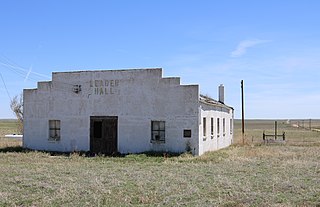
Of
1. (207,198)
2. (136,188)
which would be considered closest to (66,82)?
(136,188)

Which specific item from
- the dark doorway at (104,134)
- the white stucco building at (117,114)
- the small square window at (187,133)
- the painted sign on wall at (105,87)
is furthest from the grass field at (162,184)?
the painted sign on wall at (105,87)

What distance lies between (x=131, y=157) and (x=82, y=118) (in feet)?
16.6

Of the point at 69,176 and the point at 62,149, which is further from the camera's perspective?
the point at 62,149

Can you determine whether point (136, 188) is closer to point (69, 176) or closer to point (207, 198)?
point (207, 198)

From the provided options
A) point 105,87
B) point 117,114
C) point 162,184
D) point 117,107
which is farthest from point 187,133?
point 162,184

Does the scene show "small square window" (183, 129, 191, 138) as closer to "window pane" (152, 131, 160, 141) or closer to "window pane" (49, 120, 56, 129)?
"window pane" (152, 131, 160, 141)

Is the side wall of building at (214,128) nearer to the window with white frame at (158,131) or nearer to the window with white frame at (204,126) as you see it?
the window with white frame at (204,126)

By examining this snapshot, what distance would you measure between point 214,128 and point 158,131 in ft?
18.2

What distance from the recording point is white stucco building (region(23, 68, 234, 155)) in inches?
920

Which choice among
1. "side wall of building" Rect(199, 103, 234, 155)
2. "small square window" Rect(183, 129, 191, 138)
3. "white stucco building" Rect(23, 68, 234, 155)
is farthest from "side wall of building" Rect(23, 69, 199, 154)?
"side wall of building" Rect(199, 103, 234, 155)

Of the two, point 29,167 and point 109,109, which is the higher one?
point 109,109

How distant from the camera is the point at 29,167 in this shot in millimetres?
17672

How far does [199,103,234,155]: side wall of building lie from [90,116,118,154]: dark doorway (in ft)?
16.0

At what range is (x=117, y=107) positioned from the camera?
81.3 ft
